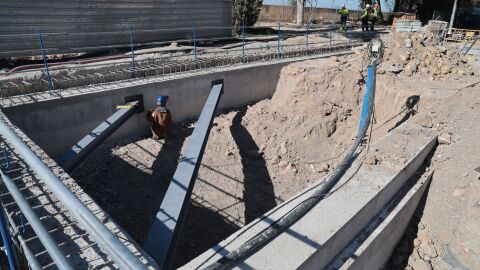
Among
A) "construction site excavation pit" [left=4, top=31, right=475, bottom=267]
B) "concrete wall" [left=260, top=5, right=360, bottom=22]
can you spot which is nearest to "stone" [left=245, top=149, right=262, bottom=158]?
"construction site excavation pit" [left=4, top=31, right=475, bottom=267]

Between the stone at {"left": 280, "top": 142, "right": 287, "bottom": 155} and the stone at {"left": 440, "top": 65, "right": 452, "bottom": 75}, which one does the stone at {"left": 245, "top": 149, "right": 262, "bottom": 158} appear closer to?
the stone at {"left": 280, "top": 142, "right": 287, "bottom": 155}

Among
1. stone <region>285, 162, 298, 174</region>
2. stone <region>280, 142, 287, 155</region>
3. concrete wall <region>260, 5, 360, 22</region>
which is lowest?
stone <region>285, 162, 298, 174</region>

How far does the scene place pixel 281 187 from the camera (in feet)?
26.9

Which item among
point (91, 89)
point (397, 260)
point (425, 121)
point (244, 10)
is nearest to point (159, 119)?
point (91, 89)

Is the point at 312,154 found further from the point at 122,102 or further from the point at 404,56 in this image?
the point at 122,102

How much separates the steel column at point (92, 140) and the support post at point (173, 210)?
1.83m

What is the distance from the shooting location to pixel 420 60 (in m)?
10.5

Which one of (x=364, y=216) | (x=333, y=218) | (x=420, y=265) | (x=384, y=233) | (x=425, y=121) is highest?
(x=425, y=121)

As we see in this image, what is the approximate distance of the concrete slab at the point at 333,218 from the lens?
155 inches

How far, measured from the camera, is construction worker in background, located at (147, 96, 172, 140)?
8836 millimetres

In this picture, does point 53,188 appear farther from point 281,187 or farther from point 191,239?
point 281,187

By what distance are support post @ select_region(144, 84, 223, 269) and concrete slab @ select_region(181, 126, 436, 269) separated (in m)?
0.40

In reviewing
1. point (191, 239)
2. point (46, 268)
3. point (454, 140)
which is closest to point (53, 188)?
point (46, 268)

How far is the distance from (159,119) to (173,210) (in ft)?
15.2
